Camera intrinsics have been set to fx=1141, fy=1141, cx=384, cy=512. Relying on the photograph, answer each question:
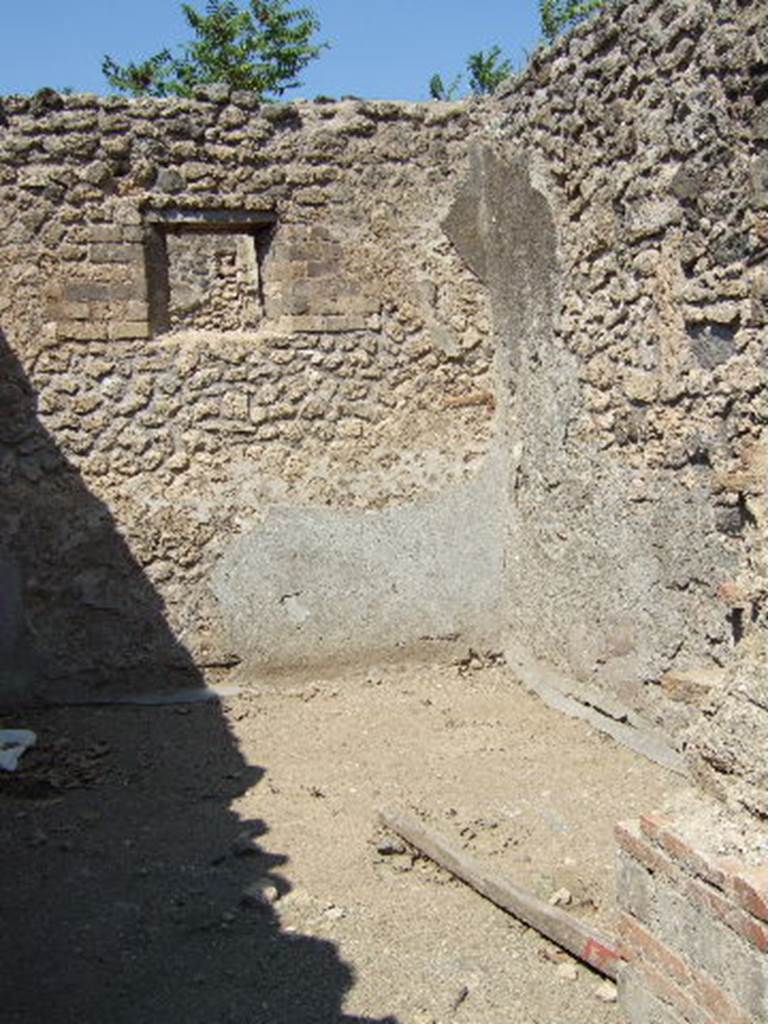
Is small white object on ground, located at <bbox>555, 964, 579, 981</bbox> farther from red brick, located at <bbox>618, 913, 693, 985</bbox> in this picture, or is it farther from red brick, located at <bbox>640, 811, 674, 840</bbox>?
red brick, located at <bbox>640, 811, 674, 840</bbox>

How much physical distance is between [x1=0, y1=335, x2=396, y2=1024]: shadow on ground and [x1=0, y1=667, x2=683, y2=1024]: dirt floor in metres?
0.01

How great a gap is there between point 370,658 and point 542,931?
2.76 meters

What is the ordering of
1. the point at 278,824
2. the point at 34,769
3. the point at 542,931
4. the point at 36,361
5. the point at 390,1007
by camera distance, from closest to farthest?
1. the point at 390,1007
2. the point at 542,931
3. the point at 278,824
4. the point at 34,769
5. the point at 36,361

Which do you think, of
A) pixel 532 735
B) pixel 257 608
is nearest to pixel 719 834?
pixel 532 735

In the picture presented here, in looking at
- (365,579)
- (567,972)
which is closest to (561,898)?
(567,972)

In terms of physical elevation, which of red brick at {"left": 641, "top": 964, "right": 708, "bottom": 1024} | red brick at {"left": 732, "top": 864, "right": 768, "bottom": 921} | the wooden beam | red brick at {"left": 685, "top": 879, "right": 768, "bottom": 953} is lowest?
the wooden beam

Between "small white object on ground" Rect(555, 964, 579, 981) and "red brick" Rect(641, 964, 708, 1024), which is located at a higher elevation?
"red brick" Rect(641, 964, 708, 1024)

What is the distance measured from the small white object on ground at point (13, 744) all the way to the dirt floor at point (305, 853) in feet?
0.36

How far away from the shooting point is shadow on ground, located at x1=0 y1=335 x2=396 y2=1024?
10.5ft

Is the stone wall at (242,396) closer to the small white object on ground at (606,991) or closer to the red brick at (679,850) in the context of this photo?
the small white object on ground at (606,991)

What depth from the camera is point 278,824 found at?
4363 millimetres

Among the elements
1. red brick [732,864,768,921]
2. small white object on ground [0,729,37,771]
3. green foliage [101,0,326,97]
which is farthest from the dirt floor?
green foliage [101,0,326,97]

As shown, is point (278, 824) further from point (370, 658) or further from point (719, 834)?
point (719, 834)

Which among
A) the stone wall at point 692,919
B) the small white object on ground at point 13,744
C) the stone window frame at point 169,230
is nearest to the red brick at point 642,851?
the stone wall at point 692,919
